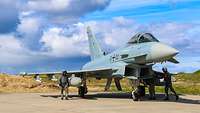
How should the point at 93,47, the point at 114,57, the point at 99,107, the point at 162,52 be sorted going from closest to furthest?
the point at 99,107 → the point at 162,52 → the point at 114,57 → the point at 93,47

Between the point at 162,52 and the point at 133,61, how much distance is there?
2494 mm

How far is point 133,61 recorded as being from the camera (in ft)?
74.4

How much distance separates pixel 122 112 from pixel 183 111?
2.28m

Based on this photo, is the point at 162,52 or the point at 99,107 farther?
the point at 162,52

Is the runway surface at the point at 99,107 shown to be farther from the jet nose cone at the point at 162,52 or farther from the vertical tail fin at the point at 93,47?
the vertical tail fin at the point at 93,47

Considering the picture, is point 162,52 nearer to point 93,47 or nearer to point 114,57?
point 114,57

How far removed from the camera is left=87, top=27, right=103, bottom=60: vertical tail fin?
104 ft

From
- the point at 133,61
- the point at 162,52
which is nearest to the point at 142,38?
the point at 133,61

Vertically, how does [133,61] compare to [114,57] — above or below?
below

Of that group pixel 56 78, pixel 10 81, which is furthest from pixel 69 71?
pixel 10 81

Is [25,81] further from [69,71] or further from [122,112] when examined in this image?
[122,112]

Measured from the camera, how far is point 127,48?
2380 centimetres

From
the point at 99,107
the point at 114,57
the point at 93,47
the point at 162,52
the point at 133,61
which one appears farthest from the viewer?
the point at 93,47

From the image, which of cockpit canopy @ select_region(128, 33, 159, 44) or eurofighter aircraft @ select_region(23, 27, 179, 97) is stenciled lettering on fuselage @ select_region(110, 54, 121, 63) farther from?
cockpit canopy @ select_region(128, 33, 159, 44)
